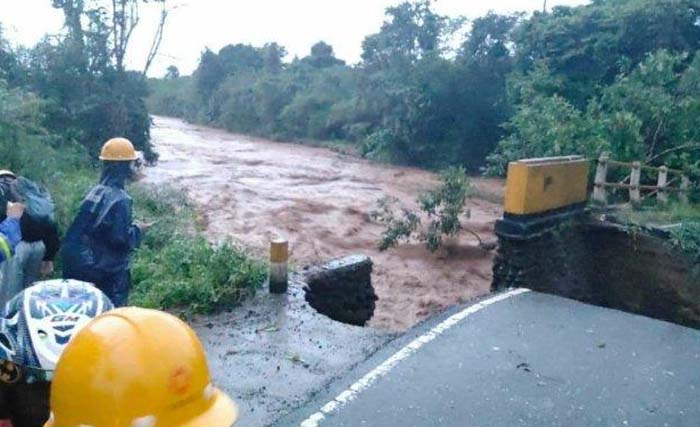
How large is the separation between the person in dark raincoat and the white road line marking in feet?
6.31

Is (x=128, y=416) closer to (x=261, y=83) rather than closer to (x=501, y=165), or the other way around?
(x=501, y=165)

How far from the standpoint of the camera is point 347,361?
5449mm

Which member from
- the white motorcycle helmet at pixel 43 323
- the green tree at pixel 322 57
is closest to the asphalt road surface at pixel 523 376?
the white motorcycle helmet at pixel 43 323

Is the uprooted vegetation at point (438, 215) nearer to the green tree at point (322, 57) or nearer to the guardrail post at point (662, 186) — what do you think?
the guardrail post at point (662, 186)

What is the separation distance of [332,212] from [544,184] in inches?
352

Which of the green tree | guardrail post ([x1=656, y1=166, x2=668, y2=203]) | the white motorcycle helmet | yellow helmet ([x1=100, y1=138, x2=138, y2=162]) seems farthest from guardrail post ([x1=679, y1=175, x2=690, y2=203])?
the green tree

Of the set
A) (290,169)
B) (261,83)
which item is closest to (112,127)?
(290,169)

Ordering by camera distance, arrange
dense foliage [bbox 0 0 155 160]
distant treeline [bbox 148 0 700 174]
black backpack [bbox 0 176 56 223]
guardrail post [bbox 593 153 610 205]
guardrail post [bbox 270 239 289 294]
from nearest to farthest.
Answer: black backpack [bbox 0 176 56 223], guardrail post [bbox 270 239 289 294], guardrail post [bbox 593 153 610 205], distant treeline [bbox 148 0 700 174], dense foliage [bbox 0 0 155 160]

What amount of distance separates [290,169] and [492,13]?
11347 millimetres

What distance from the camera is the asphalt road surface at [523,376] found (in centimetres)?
458

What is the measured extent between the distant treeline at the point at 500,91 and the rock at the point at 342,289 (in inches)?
296

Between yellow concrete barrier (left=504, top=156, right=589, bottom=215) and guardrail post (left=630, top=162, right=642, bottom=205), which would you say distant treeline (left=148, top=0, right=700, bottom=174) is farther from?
yellow concrete barrier (left=504, top=156, right=589, bottom=215)

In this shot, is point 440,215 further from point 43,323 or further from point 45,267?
point 43,323

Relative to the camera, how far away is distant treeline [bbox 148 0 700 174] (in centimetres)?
1462
